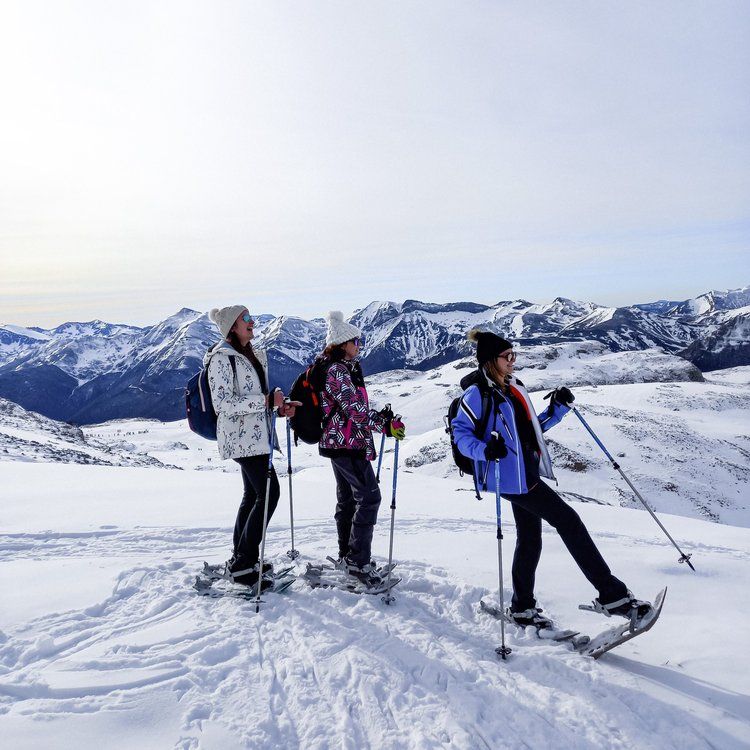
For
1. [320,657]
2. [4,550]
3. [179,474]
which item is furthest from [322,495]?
[320,657]

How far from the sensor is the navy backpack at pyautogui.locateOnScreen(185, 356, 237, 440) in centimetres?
607

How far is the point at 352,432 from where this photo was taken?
616cm

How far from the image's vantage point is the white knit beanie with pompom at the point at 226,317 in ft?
19.7

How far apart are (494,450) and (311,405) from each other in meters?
2.42

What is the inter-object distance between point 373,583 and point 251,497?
1783 millimetres

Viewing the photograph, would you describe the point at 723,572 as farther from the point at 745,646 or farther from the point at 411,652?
the point at 411,652

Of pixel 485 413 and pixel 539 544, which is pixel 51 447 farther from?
pixel 539 544

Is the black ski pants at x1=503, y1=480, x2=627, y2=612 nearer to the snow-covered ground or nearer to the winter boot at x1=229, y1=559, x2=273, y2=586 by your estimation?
the snow-covered ground

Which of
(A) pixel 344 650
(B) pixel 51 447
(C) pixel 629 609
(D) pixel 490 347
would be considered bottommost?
(B) pixel 51 447

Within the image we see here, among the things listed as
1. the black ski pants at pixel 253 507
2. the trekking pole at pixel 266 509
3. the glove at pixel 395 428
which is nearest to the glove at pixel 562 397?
the glove at pixel 395 428

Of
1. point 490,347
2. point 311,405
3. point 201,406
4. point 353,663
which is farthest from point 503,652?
point 201,406

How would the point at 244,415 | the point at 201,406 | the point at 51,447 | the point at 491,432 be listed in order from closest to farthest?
1. the point at 491,432
2. the point at 244,415
3. the point at 201,406
4. the point at 51,447

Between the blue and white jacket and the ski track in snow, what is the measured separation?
5.30 ft

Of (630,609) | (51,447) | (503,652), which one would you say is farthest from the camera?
(51,447)
